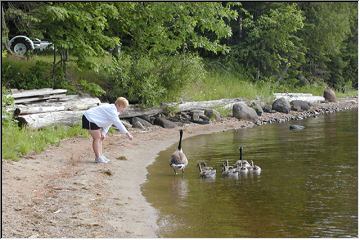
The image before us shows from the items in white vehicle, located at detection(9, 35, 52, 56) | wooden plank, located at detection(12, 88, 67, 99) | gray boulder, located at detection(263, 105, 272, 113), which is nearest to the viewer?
wooden plank, located at detection(12, 88, 67, 99)

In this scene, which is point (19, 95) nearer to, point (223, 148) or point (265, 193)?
point (223, 148)

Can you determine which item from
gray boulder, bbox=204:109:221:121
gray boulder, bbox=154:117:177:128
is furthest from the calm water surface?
gray boulder, bbox=204:109:221:121

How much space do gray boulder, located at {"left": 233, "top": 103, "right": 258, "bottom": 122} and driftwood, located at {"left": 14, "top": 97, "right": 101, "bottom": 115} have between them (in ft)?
26.4

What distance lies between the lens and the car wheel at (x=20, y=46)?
26.4 meters

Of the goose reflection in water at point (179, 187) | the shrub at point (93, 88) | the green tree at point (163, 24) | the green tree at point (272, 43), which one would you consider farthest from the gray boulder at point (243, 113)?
the goose reflection in water at point (179, 187)

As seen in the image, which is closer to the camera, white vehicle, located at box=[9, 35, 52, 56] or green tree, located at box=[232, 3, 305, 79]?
white vehicle, located at box=[9, 35, 52, 56]

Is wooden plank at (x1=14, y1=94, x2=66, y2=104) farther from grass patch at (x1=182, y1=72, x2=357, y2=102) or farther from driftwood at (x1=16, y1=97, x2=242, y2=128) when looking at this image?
grass patch at (x1=182, y1=72, x2=357, y2=102)

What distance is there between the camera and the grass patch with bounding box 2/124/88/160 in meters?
14.9

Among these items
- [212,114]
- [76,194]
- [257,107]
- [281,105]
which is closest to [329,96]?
[281,105]

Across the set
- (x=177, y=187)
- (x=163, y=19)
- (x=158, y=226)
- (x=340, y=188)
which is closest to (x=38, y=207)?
(x=158, y=226)

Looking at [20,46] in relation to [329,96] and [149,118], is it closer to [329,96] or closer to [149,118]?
[149,118]

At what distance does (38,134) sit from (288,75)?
2866 cm

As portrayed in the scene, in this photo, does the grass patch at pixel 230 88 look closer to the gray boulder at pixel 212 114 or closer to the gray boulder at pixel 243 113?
the gray boulder at pixel 212 114

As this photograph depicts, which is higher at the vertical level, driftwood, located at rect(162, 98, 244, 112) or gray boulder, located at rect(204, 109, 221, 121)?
driftwood, located at rect(162, 98, 244, 112)
